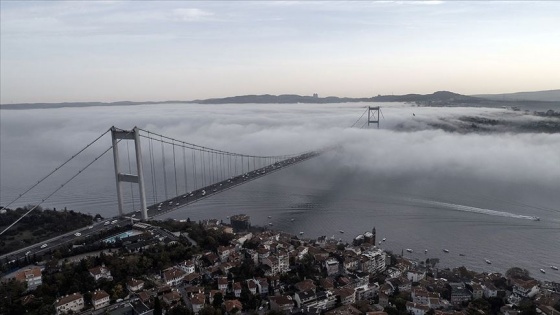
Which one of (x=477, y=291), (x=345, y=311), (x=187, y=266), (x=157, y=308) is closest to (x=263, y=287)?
(x=187, y=266)

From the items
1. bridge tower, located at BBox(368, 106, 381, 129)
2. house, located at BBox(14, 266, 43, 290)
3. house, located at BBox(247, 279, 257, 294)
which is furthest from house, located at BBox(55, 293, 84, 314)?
bridge tower, located at BBox(368, 106, 381, 129)

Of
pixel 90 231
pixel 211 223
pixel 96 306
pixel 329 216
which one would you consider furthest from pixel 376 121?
pixel 96 306

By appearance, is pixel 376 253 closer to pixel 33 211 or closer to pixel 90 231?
pixel 90 231

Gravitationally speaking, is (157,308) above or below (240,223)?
above

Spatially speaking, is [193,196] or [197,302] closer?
[197,302]

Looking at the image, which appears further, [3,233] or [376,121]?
[376,121]

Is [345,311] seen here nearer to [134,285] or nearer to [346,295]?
[346,295]

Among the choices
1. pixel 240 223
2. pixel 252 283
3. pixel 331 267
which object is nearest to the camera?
pixel 252 283
